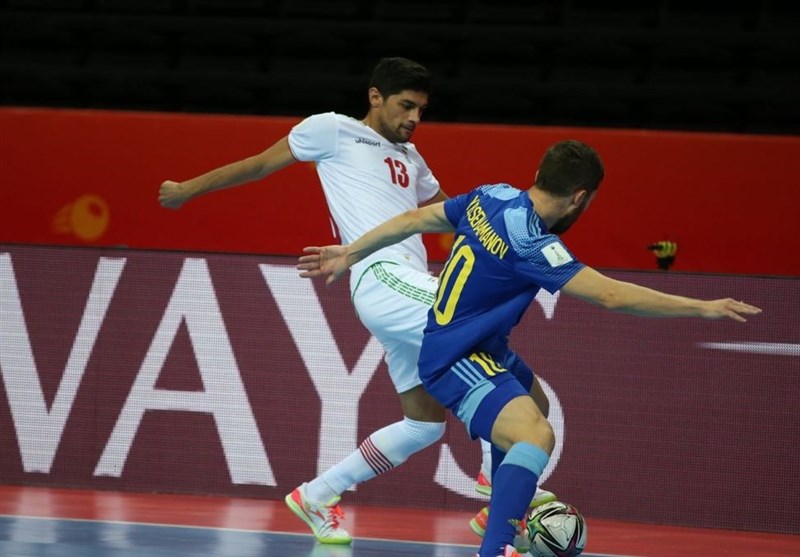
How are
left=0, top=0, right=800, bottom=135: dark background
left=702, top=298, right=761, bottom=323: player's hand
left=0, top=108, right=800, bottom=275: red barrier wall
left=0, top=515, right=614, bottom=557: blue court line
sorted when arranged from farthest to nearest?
left=0, top=0, right=800, bottom=135: dark background, left=0, top=108, right=800, bottom=275: red barrier wall, left=0, top=515, right=614, bottom=557: blue court line, left=702, top=298, right=761, bottom=323: player's hand

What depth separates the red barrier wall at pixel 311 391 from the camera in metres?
6.96

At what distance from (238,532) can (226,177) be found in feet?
5.11

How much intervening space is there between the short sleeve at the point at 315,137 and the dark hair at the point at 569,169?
4.95 feet

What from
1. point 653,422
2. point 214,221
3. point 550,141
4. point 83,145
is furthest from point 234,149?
point 653,422

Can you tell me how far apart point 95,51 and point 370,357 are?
15.2 ft

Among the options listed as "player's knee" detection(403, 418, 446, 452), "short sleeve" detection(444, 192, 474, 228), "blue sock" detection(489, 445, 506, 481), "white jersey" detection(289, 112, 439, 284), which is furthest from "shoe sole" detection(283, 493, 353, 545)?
"short sleeve" detection(444, 192, 474, 228)

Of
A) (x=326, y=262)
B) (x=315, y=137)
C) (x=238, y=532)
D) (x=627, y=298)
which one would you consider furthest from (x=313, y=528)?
(x=627, y=298)

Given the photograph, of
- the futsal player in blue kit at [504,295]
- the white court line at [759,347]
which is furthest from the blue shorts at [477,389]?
the white court line at [759,347]

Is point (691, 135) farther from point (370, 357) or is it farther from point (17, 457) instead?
point (17, 457)

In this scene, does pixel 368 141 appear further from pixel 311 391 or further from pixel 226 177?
pixel 311 391

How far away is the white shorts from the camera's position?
5.59 m

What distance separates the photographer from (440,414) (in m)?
5.82

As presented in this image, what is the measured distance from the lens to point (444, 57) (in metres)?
10.3

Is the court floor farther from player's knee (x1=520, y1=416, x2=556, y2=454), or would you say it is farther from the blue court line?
player's knee (x1=520, y1=416, x2=556, y2=454)
